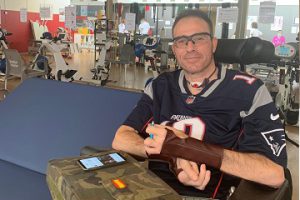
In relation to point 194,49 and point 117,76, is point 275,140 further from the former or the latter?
point 117,76

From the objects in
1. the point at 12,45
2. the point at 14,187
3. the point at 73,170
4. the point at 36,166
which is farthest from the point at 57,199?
the point at 12,45

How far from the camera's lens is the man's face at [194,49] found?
4.99ft

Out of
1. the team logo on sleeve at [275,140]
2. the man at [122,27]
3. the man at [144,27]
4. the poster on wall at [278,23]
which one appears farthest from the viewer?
the man at [122,27]

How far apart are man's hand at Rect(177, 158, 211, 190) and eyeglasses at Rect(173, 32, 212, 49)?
0.60 m

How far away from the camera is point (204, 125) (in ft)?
4.81

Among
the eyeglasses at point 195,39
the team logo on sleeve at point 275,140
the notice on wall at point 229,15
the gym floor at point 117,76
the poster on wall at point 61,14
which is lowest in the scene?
the gym floor at point 117,76

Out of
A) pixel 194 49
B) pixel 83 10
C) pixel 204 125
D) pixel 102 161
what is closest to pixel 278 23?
pixel 194 49

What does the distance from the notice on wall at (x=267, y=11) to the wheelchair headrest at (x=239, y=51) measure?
2.39m

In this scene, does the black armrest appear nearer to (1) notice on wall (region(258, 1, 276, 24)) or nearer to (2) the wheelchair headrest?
(2) the wheelchair headrest

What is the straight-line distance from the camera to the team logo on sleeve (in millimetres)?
1266

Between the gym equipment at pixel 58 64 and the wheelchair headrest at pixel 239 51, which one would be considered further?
the gym equipment at pixel 58 64

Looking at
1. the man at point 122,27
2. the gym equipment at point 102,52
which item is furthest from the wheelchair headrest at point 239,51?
the man at point 122,27

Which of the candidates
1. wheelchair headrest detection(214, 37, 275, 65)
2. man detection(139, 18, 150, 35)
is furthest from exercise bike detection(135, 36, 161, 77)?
wheelchair headrest detection(214, 37, 275, 65)

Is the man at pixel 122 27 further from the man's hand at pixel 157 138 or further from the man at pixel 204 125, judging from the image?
the man's hand at pixel 157 138
